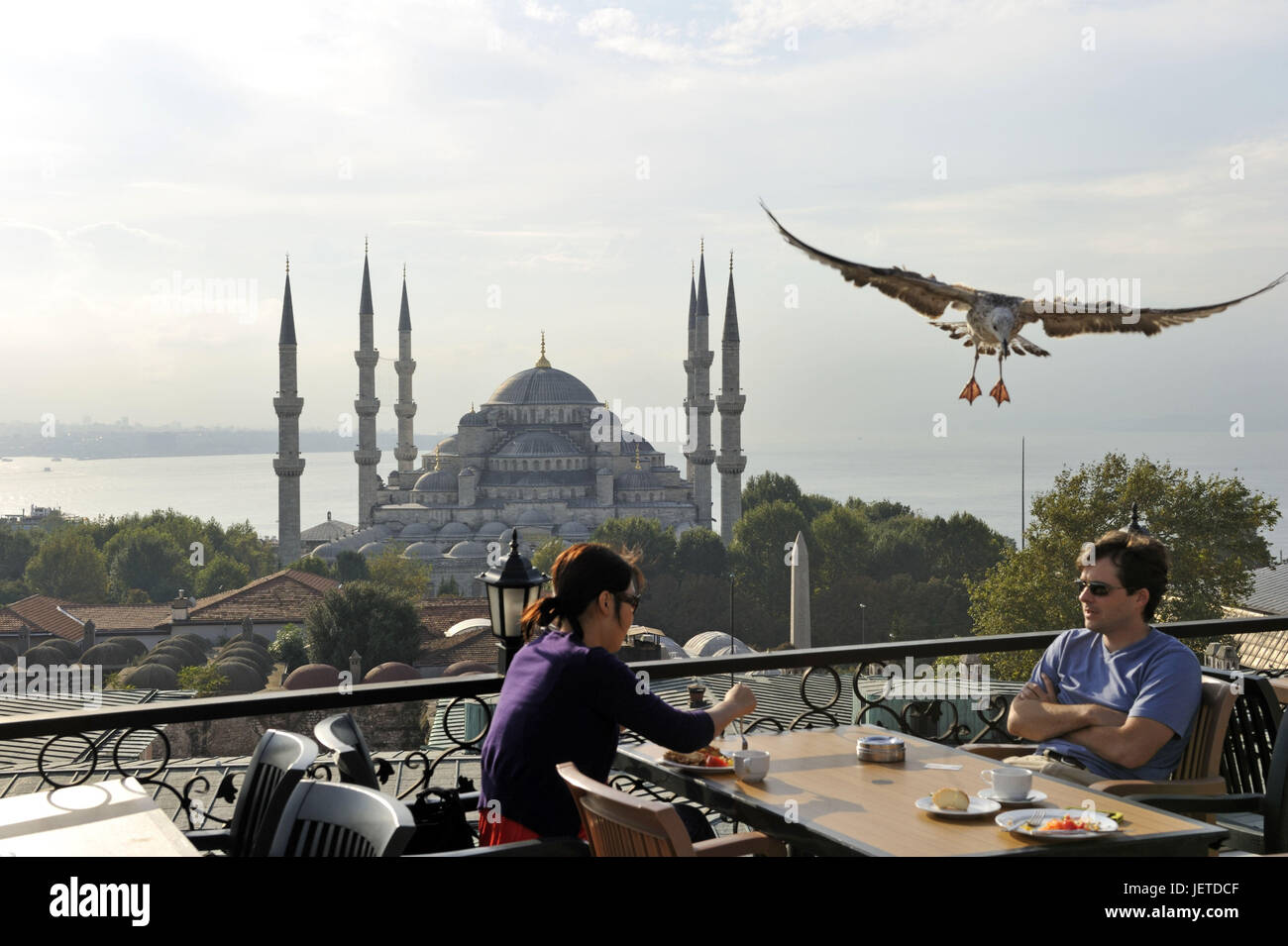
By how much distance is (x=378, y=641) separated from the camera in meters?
44.2

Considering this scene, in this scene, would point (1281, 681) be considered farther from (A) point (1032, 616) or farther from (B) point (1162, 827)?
(A) point (1032, 616)

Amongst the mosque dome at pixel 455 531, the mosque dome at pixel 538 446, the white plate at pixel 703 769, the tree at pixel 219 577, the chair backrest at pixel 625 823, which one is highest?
the mosque dome at pixel 538 446

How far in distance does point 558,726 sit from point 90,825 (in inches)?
34.7

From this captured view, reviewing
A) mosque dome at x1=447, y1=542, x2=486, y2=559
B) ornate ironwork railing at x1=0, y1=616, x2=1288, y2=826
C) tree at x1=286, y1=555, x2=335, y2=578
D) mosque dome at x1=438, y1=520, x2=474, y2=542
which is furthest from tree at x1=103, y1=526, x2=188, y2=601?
ornate ironwork railing at x1=0, y1=616, x2=1288, y2=826

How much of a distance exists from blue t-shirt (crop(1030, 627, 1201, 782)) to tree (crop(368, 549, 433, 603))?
55821mm

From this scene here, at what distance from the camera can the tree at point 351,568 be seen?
6275 cm

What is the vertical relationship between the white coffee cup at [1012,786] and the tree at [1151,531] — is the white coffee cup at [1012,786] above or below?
above

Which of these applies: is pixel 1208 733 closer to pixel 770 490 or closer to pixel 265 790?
pixel 265 790

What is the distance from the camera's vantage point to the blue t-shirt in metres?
2.96

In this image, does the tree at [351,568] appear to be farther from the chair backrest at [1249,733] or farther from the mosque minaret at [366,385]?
the chair backrest at [1249,733]

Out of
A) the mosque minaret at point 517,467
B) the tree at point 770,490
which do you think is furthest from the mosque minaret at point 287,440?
the tree at point 770,490

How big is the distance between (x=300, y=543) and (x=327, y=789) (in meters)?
66.2

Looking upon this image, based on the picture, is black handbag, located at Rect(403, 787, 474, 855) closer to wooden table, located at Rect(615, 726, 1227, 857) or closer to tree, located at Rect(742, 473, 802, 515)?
wooden table, located at Rect(615, 726, 1227, 857)

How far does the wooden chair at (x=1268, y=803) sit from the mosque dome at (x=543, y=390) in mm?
78830
